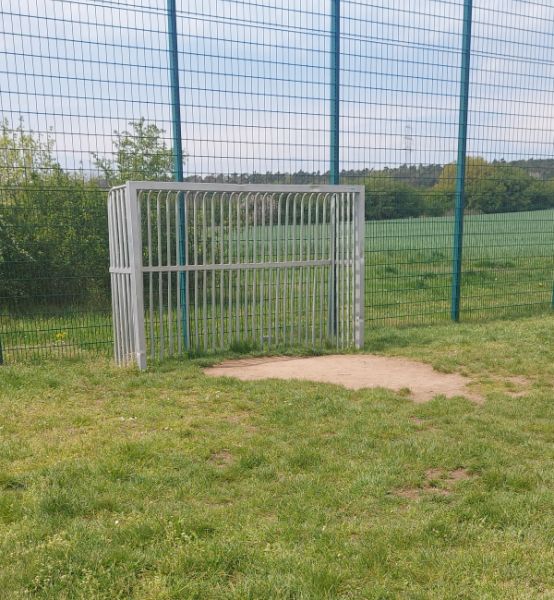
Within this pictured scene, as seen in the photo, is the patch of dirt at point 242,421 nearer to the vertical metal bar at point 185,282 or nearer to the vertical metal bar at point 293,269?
the vertical metal bar at point 185,282

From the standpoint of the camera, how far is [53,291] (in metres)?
7.74

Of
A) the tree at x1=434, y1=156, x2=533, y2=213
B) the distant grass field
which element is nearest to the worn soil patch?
the distant grass field

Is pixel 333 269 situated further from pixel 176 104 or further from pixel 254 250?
pixel 176 104

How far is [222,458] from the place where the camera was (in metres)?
4.68

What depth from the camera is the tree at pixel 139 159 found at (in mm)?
7816

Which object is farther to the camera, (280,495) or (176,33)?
(176,33)

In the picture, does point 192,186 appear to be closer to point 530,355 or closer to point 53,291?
point 53,291

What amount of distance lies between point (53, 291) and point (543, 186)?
8.06 m

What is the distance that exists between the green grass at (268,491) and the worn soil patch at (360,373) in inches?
11.7

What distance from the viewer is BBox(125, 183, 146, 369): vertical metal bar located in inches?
272

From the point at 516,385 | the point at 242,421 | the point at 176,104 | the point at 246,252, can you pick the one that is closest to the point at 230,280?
the point at 246,252

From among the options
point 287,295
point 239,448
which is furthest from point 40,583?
point 287,295

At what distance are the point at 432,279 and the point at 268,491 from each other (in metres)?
6.89

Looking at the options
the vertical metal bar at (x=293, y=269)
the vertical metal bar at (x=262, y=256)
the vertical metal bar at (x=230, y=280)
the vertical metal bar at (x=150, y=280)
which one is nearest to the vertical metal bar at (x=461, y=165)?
the vertical metal bar at (x=293, y=269)
